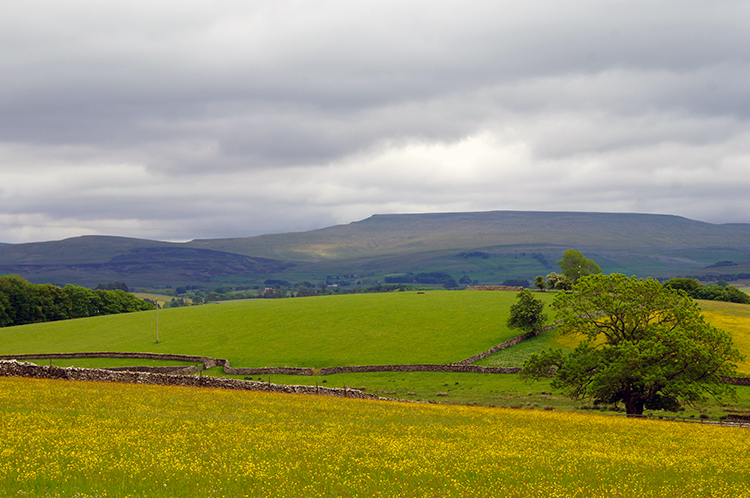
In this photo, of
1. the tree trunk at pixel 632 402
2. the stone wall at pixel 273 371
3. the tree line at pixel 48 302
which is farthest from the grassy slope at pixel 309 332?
the tree trunk at pixel 632 402

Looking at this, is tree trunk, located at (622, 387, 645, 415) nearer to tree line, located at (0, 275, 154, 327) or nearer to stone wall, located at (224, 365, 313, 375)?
stone wall, located at (224, 365, 313, 375)

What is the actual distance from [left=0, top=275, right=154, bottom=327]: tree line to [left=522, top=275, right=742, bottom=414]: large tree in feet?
429

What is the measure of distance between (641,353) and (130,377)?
37.7 m

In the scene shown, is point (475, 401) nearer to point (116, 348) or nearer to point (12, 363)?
point (12, 363)

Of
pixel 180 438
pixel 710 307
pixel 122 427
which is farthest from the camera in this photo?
pixel 710 307

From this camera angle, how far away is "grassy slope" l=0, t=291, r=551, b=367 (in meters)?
76.2

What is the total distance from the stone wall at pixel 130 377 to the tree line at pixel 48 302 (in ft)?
369

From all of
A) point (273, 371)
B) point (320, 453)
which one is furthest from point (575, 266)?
point (320, 453)

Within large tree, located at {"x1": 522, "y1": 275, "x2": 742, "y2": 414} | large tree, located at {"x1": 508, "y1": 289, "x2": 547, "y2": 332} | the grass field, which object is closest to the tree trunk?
large tree, located at {"x1": 522, "y1": 275, "x2": 742, "y2": 414}

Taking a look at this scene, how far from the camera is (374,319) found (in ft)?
308

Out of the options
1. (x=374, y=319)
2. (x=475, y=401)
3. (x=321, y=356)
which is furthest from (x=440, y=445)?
(x=374, y=319)

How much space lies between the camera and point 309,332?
3489 inches

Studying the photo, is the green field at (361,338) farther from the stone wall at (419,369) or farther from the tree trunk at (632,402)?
the tree trunk at (632,402)

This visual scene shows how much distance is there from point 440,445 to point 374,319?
74117 millimetres
